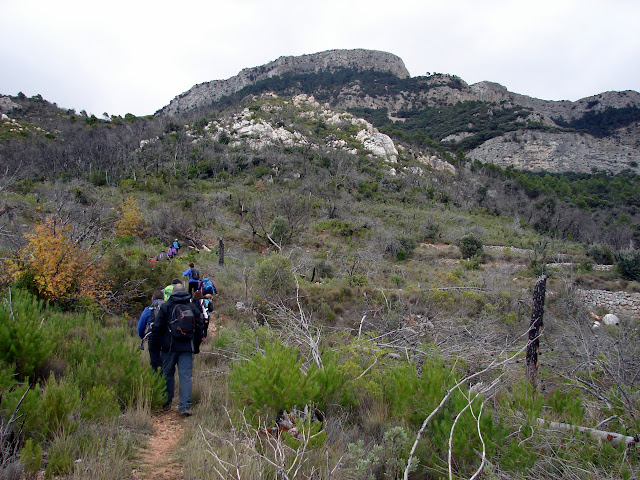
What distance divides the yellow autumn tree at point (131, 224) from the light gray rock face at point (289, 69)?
71760 millimetres

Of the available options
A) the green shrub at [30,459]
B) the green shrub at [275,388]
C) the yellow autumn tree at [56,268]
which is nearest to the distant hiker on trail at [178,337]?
the green shrub at [275,388]

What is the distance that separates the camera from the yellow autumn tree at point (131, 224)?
665 inches

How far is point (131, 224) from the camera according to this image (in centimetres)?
1733

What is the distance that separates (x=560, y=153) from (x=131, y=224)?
62606 mm

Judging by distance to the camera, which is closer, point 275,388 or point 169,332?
point 275,388

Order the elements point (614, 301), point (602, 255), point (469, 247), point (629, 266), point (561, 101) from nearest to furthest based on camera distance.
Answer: point (614, 301), point (629, 266), point (469, 247), point (602, 255), point (561, 101)

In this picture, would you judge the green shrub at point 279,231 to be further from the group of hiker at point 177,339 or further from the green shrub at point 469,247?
the group of hiker at point 177,339

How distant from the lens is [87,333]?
17.1ft

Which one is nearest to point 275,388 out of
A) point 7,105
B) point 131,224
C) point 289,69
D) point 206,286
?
point 206,286

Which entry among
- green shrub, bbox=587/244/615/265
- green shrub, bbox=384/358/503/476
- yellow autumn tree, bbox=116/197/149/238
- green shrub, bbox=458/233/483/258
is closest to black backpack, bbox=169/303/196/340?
green shrub, bbox=384/358/503/476

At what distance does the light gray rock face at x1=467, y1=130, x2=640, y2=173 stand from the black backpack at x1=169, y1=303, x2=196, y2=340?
2462 inches

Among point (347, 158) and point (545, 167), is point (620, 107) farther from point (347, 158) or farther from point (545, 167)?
point (347, 158)

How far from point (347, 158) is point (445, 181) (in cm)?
1138

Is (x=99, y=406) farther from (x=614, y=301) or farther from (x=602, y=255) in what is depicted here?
(x=602, y=255)
